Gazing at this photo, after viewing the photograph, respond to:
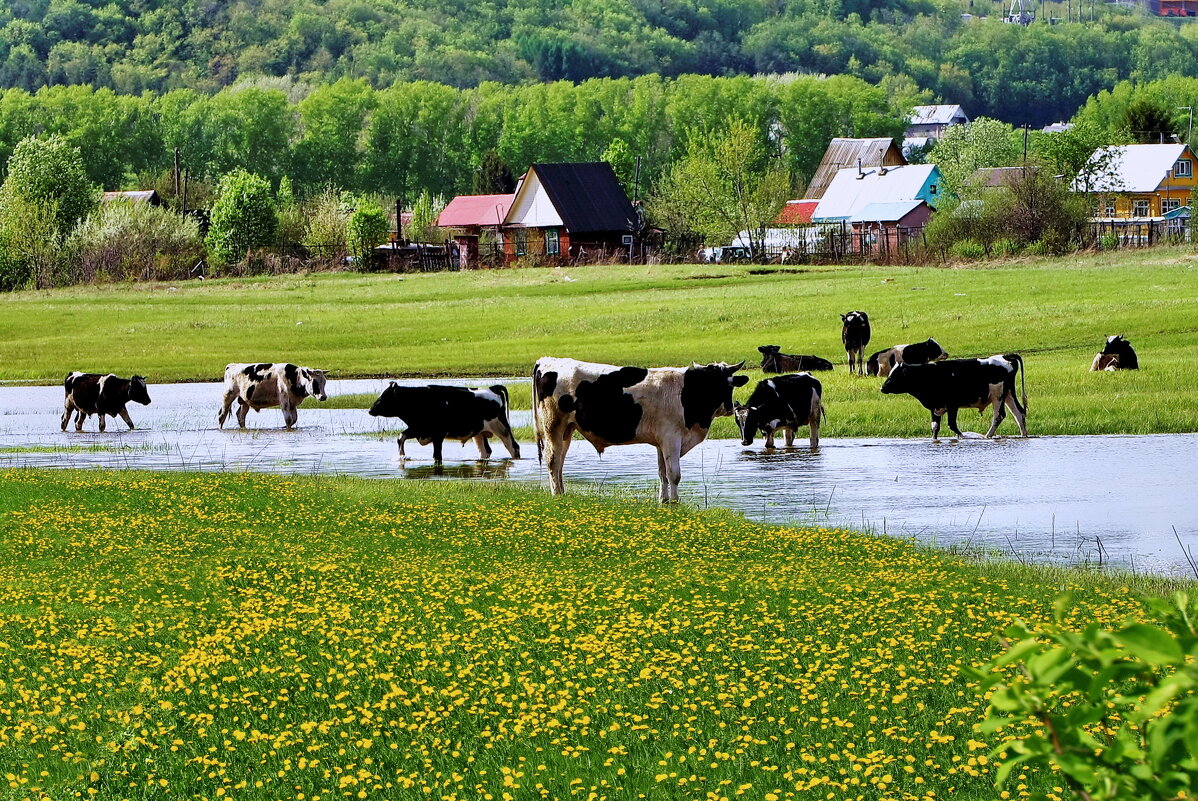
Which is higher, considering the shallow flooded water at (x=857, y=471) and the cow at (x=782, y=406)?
the cow at (x=782, y=406)

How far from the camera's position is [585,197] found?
12012cm

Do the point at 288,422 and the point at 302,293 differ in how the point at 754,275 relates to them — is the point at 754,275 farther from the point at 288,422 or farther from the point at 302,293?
the point at 288,422

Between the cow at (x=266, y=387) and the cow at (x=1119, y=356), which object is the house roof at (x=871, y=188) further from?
the cow at (x=266, y=387)

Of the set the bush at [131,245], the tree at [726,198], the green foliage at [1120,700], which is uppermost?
the tree at [726,198]

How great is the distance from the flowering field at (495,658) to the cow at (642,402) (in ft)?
7.79

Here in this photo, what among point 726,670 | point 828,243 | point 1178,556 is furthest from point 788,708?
point 828,243

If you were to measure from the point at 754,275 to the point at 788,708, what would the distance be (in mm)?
68552

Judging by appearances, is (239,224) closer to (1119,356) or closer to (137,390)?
(137,390)

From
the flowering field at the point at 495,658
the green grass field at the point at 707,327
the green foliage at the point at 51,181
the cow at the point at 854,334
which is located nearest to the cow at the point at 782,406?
the green grass field at the point at 707,327

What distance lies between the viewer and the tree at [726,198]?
111188 mm

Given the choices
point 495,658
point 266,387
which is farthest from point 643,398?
point 266,387

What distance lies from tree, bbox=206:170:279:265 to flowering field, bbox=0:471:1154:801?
94.3 m

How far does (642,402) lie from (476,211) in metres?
120

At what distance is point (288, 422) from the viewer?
112 feet
